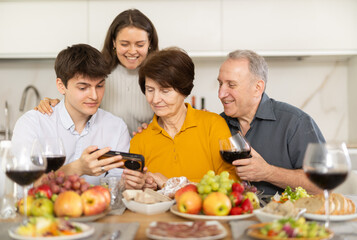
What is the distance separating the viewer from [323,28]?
3824mm

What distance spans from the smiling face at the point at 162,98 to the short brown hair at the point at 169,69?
0.03 m

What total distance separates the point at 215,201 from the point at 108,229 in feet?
1.16

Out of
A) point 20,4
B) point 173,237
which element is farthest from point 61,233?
point 20,4

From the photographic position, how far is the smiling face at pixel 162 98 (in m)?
2.19

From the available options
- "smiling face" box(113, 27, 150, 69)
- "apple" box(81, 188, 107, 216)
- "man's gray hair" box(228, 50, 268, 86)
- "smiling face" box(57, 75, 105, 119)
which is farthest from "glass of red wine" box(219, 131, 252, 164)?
"smiling face" box(113, 27, 150, 69)

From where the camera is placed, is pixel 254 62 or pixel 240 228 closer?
pixel 240 228

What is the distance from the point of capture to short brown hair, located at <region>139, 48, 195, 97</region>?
215 cm

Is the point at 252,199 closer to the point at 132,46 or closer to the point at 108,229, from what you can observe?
the point at 108,229

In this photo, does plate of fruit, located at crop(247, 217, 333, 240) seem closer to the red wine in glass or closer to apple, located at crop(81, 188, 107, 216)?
apple, located at crop(81, 188, 107, 216)

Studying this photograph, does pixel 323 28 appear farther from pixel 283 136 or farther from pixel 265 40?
pixel 283 136

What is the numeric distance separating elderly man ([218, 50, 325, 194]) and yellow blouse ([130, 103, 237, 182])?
16 cm

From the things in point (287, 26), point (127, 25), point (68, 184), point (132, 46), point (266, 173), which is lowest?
point (266, 173)

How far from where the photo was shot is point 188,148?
7.42 ft

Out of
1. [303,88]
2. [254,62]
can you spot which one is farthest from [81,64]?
[303,88]
